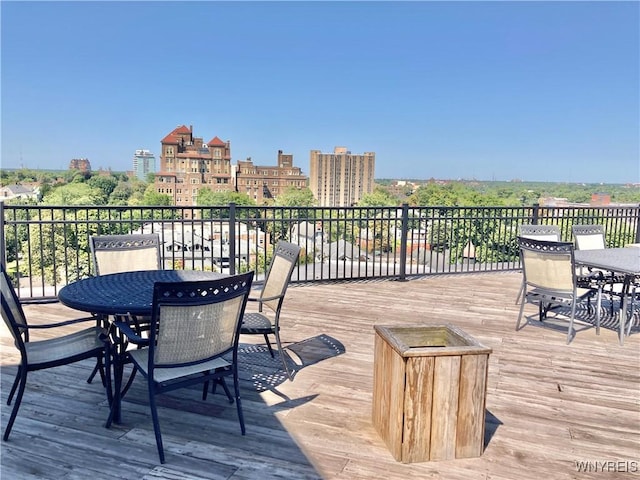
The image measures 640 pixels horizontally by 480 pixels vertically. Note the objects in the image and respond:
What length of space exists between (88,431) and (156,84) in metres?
80.7

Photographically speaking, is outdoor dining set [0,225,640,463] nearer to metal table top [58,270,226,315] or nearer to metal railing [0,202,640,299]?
metal table top [58,270,226,315]

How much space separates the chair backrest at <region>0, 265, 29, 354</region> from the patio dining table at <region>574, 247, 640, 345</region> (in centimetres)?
433

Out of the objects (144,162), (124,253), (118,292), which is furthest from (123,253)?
(144,162)

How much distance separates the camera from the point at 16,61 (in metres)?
57.0

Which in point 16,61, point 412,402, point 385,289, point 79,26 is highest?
point 79,26

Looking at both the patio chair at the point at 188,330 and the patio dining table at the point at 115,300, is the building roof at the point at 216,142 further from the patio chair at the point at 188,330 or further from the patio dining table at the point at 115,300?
the patio chair at the point at 188,330

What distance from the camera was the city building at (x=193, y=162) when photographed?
259 ft

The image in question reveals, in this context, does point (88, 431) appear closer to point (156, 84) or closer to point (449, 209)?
point (449, 209)

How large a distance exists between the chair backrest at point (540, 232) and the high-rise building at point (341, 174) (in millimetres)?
59659

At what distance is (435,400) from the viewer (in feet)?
6.51

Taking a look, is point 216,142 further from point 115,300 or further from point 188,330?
point 188,330

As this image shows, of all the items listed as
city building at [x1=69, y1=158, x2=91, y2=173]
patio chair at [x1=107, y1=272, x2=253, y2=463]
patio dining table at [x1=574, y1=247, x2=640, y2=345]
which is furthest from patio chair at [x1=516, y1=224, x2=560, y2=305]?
city building at [x1=69, y1=158, x2=91, y2=173]

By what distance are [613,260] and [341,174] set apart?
63.7 metres

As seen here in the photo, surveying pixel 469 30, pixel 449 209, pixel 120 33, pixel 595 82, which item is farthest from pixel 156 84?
pixel 449 209
